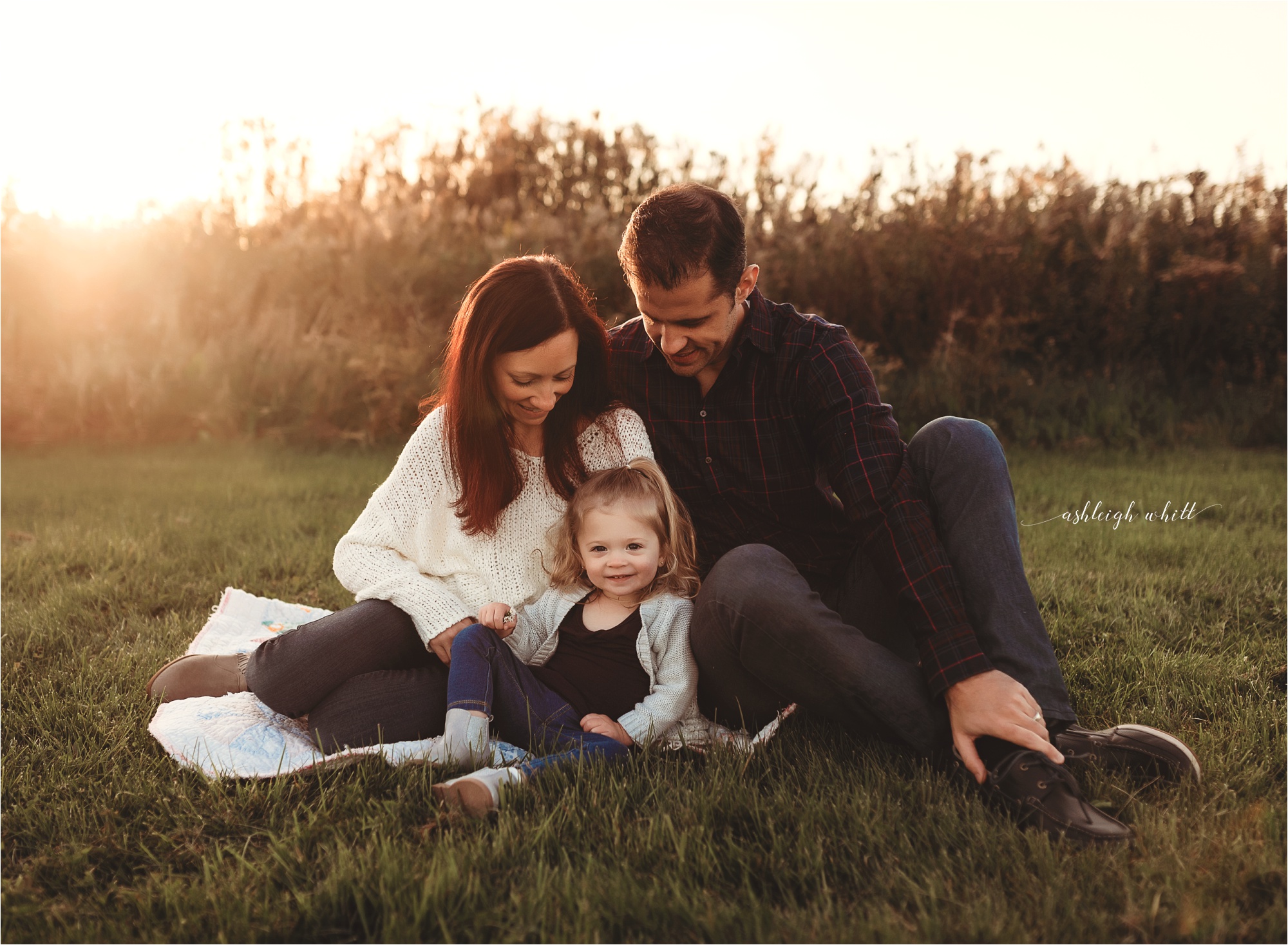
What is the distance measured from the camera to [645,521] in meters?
2.53

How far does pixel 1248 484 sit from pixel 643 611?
4361 mm

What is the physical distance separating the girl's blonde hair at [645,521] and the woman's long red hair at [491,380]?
0.54 feet

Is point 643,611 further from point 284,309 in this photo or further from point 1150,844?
point 284,309

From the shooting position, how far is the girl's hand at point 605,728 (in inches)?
90.6

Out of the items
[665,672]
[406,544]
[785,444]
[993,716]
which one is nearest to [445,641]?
[406,544]

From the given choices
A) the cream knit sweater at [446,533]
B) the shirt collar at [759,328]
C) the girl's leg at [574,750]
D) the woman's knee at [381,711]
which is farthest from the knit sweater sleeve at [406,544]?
the shirt collar at [759,328]

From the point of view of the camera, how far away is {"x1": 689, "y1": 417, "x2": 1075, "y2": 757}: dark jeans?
2.16 metres

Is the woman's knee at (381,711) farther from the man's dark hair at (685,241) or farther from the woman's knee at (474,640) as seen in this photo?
the man's dark hair at (685,241)

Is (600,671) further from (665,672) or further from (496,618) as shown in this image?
(496,618)

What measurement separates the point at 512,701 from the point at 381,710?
0.36m

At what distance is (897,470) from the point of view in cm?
240

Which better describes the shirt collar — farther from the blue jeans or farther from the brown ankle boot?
the brown ankle boot

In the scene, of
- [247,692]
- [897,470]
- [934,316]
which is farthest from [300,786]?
[934,316]

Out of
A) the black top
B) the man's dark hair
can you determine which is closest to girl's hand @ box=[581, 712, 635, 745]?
the black top
